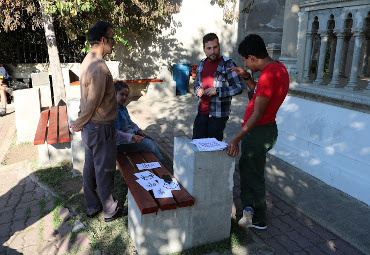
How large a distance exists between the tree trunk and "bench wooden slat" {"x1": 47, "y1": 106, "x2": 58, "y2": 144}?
7.81 ft

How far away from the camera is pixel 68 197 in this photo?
13.3 feet

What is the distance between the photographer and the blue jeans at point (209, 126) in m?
4.04

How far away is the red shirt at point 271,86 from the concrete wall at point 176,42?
864cm

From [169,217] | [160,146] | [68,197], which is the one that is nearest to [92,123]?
[169,217]

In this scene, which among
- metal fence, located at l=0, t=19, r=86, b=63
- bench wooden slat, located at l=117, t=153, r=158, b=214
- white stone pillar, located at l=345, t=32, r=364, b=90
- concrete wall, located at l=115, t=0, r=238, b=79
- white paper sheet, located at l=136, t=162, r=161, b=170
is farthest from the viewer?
concrete wall, located at l=115, t=0, r=238, b=79

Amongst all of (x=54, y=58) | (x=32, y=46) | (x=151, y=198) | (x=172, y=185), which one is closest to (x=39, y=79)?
(x=54, y=58)

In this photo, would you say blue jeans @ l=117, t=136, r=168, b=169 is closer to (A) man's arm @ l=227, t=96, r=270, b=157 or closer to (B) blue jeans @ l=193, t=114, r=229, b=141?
(B) blue jeans @ l=193, t=114, r=229, b=141

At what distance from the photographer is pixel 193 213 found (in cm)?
290

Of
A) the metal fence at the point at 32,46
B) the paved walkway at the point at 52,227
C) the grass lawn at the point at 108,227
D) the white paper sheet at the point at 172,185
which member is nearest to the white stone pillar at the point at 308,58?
the paved walkway at the point at 52,227

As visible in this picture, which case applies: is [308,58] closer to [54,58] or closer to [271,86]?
[271,86]

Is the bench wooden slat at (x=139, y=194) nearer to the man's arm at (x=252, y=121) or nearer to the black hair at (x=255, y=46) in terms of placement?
the man's arm at (x=252, y=121)

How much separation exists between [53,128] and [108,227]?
229 cm

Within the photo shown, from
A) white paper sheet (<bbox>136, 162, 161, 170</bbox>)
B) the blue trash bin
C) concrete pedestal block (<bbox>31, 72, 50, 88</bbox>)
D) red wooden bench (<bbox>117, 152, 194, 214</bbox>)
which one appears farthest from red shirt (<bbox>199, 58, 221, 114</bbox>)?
the blue trash bin

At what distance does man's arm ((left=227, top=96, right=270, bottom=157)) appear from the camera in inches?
111
